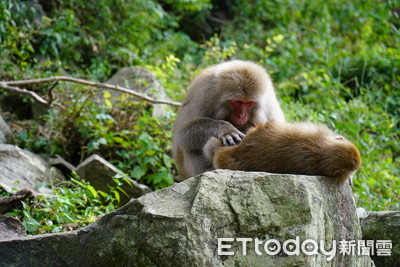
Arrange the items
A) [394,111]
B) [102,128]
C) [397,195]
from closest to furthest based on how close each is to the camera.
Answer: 1. [397,195]
2. [102,128]
3. [394,111]

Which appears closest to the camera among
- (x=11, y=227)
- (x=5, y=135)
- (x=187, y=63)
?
(x=11, y=227)

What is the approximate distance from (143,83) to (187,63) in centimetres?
291

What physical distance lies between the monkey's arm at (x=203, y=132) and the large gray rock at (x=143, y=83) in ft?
7.12

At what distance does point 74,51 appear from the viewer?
354 inches

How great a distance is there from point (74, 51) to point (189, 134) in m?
5.11

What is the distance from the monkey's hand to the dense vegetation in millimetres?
1318

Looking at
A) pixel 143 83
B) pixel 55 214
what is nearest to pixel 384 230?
pixel 55 214

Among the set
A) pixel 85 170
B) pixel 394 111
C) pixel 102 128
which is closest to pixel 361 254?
pixel 85 170

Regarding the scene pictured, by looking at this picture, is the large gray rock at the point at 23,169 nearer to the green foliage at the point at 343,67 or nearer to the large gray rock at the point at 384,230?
the large gray rock at the point at 384,230

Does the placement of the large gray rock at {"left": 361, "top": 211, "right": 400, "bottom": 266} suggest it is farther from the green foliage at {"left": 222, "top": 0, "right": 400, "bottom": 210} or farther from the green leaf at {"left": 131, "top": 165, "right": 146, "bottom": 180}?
the green leaf at {"left": 131, "top": 165, "right": 146, "bottom": 180}

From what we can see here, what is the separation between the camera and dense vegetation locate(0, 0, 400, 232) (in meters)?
6.24

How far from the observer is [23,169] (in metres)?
5.34

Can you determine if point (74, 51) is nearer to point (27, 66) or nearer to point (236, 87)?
point (27, 66)

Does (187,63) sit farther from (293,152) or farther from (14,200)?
(293,152)
